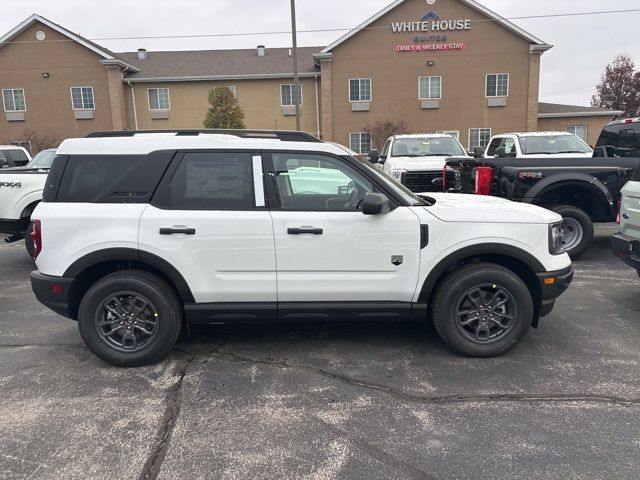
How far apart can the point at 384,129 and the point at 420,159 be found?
1930 cm

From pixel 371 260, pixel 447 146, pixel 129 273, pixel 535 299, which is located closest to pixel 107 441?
pixel 129 273

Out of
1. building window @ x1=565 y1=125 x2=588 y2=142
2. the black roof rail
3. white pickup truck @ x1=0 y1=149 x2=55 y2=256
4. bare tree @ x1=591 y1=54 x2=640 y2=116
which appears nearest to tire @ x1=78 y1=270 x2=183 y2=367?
the black roof rail

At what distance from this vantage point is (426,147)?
11484 millimetres

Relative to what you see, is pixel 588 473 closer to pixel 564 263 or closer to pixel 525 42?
pixel 564 263

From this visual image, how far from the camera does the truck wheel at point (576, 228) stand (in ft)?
24.9

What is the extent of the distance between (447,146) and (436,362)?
323 inches

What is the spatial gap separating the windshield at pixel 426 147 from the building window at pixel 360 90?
19605mm

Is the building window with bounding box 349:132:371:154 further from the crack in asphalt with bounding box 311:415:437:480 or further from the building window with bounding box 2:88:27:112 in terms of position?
the crack in asphalt with bounding box 311:415:437:480

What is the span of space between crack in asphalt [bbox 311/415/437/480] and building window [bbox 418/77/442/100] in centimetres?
2952

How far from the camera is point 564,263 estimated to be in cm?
418

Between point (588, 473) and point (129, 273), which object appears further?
point (129, 273)

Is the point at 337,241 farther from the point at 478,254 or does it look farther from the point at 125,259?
the point at 125,259

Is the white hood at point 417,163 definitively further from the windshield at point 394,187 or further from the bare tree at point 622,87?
the bare tree at point 622,87

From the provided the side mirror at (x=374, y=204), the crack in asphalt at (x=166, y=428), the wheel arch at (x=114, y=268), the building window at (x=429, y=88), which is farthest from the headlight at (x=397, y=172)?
the building window at (x=429, y=88)
